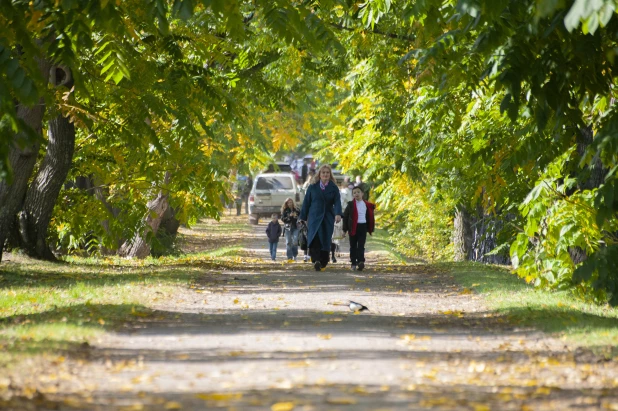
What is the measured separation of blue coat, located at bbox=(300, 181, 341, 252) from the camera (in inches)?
755

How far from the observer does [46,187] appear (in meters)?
17.8

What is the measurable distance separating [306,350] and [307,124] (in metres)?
28.2

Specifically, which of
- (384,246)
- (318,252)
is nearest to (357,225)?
(318,252)

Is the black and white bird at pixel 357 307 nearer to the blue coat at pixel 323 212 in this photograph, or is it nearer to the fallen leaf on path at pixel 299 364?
the fallen leaf on path at pixel 299 364

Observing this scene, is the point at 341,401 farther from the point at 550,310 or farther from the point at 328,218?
the point at 328,218

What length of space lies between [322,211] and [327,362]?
11493mm

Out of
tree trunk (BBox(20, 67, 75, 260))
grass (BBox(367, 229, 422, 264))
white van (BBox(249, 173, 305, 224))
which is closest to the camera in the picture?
tree trunk (BBox(20, 67, 75, 260))

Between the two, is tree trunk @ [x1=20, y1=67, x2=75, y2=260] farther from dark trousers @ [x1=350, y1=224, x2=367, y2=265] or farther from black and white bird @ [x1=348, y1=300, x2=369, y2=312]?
black and white bird @ [x1=348, y1=300, x2=369, y2=312]

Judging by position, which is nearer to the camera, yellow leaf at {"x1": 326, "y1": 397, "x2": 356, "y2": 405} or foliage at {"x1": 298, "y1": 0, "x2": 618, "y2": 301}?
yellow leaf at {"x1": 326, "y1": 397, "x2": 356, "y2": 405}

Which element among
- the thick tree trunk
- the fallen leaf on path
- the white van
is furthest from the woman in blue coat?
the white van

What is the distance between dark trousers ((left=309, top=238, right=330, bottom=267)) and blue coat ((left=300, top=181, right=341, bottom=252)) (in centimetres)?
9

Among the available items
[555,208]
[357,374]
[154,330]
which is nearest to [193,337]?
[154,330]

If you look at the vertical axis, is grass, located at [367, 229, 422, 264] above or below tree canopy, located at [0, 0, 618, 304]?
below

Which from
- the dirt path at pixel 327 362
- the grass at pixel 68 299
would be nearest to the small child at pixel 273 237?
the grass at pixel 68 299
